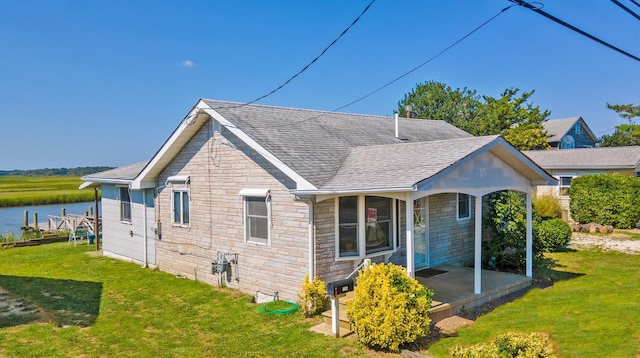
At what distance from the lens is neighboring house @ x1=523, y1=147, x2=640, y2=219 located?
22828mm

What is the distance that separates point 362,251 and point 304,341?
2.64 meters

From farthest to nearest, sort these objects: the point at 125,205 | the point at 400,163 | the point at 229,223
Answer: the point at 125,205 → the point at 229,223 → the point at 400,163

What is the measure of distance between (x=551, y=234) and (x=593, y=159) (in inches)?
506

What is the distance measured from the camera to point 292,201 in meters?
9.59

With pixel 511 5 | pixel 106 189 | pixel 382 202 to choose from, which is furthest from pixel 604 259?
pixel 106 189

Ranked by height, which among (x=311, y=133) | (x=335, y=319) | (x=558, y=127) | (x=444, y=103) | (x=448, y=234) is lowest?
(x=335, y=319)

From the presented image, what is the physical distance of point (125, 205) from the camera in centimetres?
1566

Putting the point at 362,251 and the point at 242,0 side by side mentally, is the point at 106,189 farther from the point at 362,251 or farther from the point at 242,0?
the point at 362,251

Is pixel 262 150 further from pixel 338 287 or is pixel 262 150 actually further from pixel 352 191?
pixel 338 287

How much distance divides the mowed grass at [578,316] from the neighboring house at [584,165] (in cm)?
1225

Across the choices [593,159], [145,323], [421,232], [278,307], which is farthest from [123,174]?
[593,159]

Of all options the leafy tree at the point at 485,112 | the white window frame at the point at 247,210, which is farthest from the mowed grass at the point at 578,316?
the leafy tree at the point at 485,112

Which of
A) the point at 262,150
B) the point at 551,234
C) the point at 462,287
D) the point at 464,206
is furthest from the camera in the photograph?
the point at 551,234

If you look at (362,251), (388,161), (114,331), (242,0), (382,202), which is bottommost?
(114,331)
